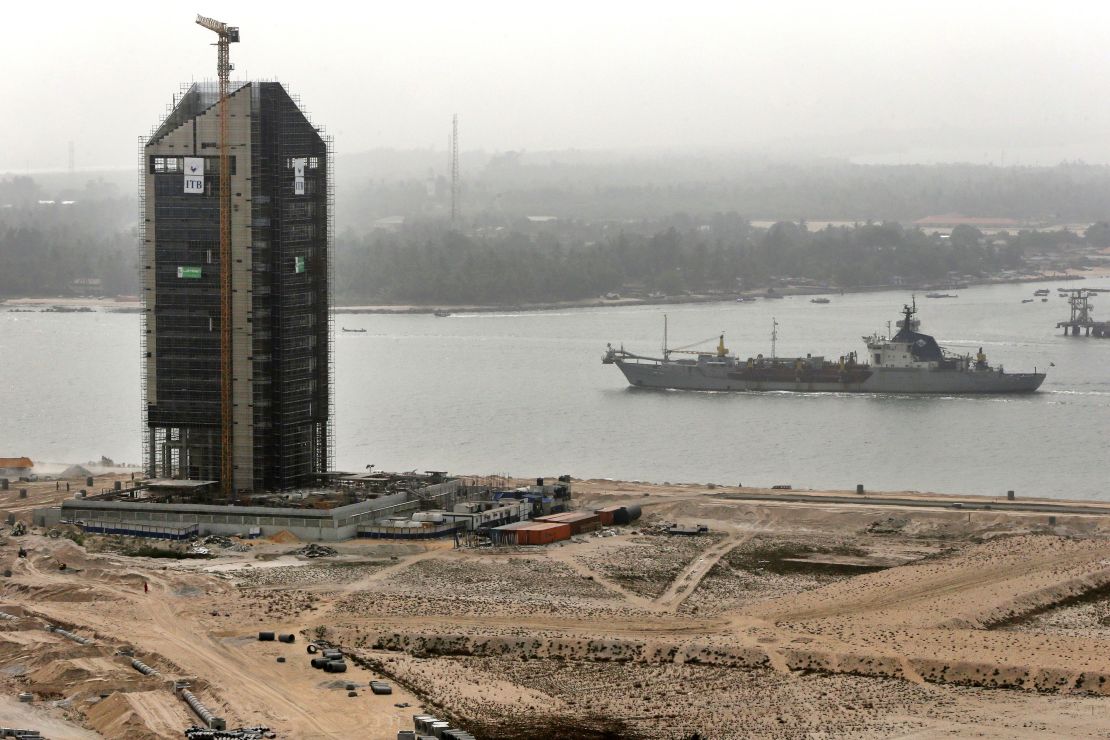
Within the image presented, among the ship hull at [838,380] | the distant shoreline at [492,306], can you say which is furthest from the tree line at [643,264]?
the ship hull at [838,380]

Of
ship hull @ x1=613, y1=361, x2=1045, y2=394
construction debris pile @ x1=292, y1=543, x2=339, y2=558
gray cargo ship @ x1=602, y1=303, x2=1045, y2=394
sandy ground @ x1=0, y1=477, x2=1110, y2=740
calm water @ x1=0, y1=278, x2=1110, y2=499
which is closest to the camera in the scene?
sandy ground @ x1=0, y1=477, x2=1110, y2=740

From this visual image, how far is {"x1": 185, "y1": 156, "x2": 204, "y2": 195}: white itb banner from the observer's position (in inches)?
1671

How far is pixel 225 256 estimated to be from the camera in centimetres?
4241

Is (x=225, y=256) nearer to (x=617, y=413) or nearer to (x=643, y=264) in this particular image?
(x=617, y=413)

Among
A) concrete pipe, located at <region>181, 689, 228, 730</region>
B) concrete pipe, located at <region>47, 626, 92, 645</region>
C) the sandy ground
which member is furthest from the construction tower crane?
concrete pipe, located at <region>181, 689, 228, 730</region>

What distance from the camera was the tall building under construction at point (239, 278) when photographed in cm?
4238

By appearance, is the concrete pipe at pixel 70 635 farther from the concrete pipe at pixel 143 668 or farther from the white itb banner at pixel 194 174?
the white itb banner at pixel 194 174

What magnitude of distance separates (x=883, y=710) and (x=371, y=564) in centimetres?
1287

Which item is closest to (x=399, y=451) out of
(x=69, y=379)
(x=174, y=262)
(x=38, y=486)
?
(x=38, y=486)

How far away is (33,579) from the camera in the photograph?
36250 mm

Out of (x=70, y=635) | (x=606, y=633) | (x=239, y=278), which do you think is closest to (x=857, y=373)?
(x=239, y=278)

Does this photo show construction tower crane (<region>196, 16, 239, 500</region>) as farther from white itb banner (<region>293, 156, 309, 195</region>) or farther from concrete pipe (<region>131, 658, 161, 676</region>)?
concrete pipe (<region>131, 658, 161, 676</region>)

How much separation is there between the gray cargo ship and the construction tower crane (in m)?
38.8

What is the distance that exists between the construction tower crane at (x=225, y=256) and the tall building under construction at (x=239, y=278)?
0.41 ft
